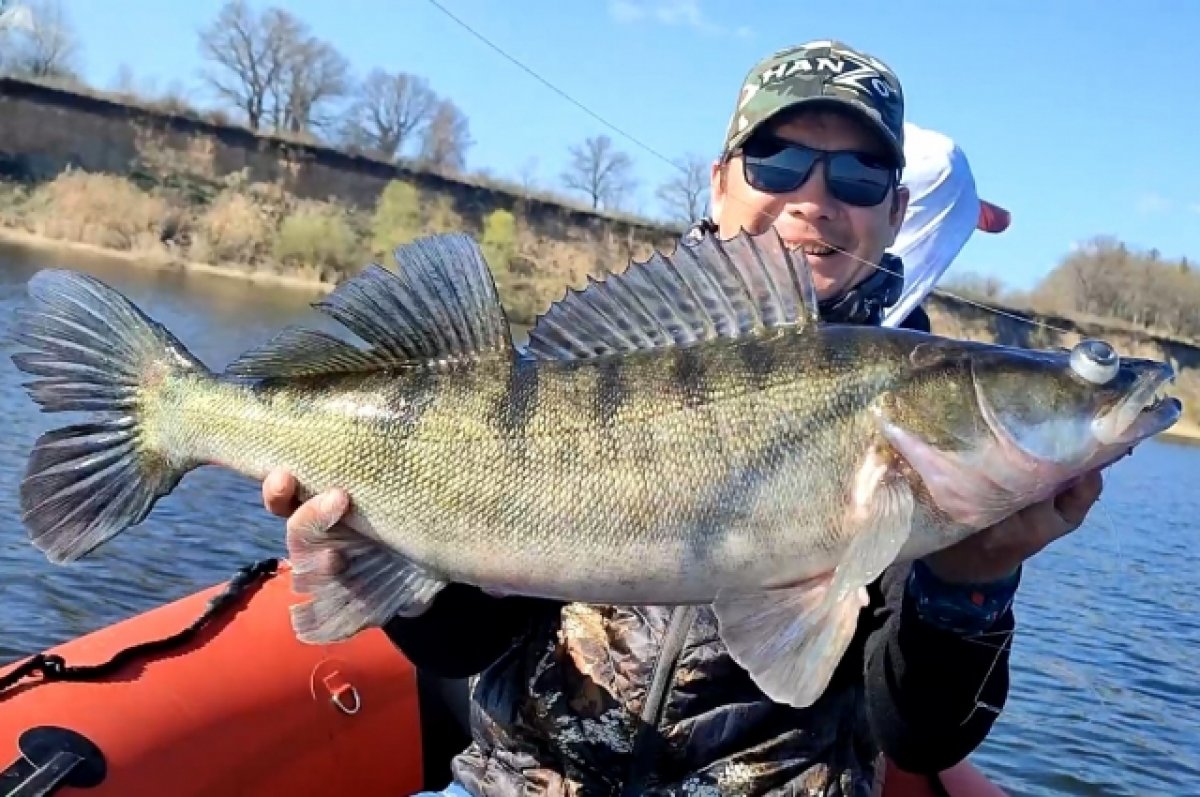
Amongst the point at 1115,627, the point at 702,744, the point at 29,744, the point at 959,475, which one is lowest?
the point at 1115,627

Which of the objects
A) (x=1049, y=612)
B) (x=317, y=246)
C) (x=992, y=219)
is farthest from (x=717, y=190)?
(x=317, y=246)

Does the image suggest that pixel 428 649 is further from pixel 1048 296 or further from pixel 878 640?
pixel 1048 296

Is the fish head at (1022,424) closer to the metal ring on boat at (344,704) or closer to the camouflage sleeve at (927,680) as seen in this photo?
the camouflage sleeve at (927,680)


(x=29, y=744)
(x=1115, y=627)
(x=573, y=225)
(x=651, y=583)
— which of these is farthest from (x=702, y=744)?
(x=573, y=225)

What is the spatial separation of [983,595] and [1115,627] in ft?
32.6

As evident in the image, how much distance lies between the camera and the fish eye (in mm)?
2299

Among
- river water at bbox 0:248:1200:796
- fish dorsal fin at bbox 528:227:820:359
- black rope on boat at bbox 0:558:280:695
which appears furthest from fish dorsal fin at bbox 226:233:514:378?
river water at bbox 0:248:1200:796

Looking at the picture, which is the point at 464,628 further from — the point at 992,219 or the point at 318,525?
the point at 992,219

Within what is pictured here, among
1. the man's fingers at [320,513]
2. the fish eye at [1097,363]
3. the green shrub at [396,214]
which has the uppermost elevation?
the green shrub at [396,214]

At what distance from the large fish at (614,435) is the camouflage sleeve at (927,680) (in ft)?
1.59

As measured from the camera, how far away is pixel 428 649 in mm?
2992

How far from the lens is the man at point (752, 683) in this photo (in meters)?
2.75

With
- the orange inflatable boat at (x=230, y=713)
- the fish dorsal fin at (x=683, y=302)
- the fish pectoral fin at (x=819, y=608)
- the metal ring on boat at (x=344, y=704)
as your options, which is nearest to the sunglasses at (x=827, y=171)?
the fish dorsal fin at (x=683, y=302)

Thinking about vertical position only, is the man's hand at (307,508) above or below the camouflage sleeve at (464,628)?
above
